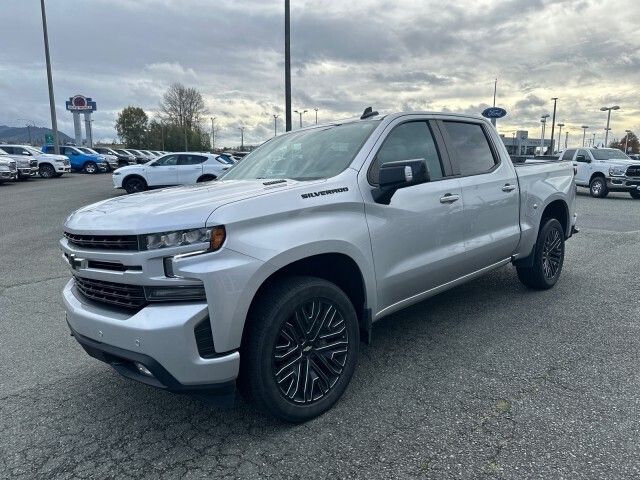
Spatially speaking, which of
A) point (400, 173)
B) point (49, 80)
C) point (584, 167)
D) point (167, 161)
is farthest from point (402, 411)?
point (49, 80)

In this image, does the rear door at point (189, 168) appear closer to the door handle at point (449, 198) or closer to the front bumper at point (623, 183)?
the door handle at point (449, 198)

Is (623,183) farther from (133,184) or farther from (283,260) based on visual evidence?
(283,260)

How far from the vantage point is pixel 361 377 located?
3.47m

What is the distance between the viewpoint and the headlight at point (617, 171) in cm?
1773

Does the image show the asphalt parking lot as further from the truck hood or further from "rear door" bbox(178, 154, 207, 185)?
"rear door" bbox(178, 154, 207, 185)

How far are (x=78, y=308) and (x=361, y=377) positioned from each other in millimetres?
1941

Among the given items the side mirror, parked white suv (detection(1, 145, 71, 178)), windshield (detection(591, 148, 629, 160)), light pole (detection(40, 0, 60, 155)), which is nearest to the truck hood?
the side mirror

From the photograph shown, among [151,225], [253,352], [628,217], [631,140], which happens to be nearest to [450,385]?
[253,352]

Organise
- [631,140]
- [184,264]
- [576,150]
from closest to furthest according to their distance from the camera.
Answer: [184,264], [576,150], [631,140]

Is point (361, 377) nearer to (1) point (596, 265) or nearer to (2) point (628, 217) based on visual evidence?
(1) point (596, 265)

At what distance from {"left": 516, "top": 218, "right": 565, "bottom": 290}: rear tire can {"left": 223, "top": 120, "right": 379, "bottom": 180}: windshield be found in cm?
267

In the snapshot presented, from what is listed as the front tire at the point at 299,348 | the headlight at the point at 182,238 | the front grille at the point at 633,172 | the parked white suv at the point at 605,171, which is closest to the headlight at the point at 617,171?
the parked white suv at the point at 605,171

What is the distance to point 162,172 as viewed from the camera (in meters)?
17.7

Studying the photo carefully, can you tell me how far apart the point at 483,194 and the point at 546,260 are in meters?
1.70
